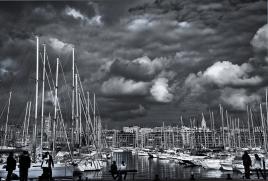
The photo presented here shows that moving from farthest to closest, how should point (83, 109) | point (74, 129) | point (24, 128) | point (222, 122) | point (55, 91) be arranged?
point (222, 122), point (24, 128), point (83, 109), point (74, 129), point (55, 91)

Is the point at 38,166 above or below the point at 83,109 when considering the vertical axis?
below

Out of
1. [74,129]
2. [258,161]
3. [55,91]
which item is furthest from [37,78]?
[258,161]

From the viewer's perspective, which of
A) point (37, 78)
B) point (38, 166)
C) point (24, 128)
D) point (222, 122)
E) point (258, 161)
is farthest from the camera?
point (222, 122)

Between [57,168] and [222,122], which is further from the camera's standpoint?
[222,122]

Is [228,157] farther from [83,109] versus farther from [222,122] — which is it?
[83,109]

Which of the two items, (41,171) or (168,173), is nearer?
(41,171)

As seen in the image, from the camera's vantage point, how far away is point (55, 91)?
46.9 m

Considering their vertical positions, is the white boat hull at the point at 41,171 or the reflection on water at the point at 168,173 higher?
the white boat hull at the point at 41,171

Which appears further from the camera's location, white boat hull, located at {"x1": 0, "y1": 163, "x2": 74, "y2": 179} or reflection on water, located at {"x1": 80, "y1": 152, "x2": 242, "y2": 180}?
reflection on water, located at {"x1": 80, "y1": 152, "x2": 242, "y2": 180}

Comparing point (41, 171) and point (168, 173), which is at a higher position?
point (41, 171)

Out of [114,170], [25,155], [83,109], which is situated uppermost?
[83,109]

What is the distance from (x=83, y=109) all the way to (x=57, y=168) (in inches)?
877

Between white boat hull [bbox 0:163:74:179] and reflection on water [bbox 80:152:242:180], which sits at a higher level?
white boat hull [bbox 0:163:74:179]

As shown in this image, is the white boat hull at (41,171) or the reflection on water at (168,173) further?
the reflection on water at (168,173)
